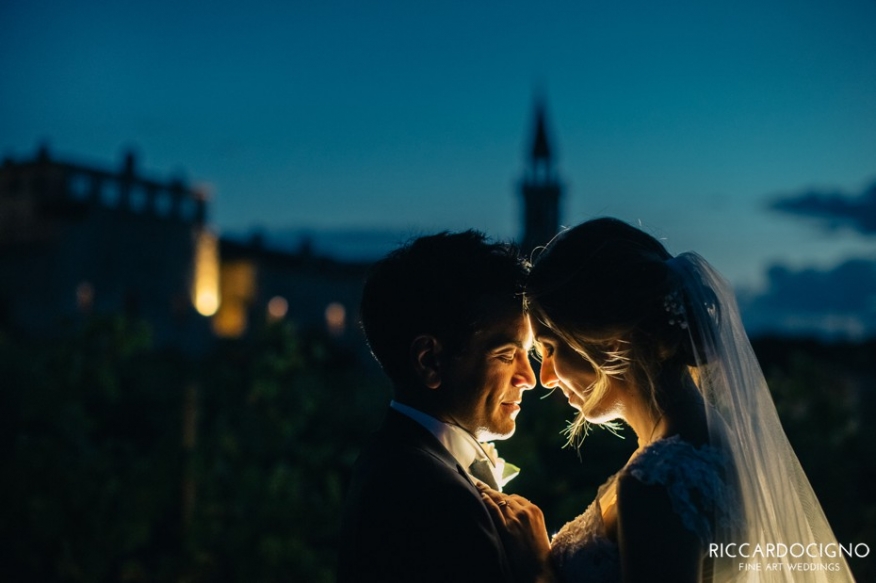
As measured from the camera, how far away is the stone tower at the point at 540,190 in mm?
25453

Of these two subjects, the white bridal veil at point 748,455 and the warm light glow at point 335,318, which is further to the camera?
the warm light glow at point 335,318

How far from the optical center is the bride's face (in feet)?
7.88

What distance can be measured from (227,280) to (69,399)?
2402 cm

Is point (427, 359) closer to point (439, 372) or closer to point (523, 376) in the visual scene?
point (439, 372)

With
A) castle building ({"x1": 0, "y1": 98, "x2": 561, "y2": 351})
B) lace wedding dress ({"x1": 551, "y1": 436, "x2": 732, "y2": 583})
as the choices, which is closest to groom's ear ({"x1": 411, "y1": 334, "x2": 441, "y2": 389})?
lace wedding dress ({"x1": 551, "y1": 436, "x2": 732, "y2": 583})

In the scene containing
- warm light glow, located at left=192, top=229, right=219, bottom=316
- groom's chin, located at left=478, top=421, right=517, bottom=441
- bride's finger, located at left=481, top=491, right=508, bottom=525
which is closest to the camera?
bride's finger, located at left=481, top=491, right=508, bottom=525

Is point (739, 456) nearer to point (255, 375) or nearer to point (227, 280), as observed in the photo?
point (255, 375)

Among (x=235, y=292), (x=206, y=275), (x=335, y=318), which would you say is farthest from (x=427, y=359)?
(x=335, y=318)

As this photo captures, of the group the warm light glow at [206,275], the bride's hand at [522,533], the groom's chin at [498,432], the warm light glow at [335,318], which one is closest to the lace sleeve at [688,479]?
the bride's hand at [522,533]

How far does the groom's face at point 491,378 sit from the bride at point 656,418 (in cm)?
9

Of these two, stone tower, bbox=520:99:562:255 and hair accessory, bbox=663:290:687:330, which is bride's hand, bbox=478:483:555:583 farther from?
stone tower, bbox=520:99:562:255

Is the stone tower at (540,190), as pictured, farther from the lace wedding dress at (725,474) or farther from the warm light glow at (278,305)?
the lace wedding dress at (725,474)

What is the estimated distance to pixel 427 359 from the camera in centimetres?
237

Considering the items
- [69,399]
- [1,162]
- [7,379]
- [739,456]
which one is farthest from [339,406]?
[1,162]
